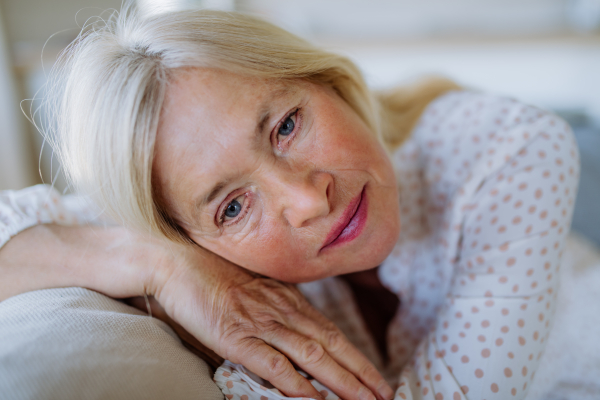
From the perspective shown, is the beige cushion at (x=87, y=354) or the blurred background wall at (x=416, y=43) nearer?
the beige cushion at (x=87, y=354)

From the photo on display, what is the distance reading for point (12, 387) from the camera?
1.42ft

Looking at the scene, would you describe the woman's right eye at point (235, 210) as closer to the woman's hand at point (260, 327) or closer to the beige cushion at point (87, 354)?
the woman's hand at point (260, 327)

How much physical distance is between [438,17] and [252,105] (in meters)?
2.62

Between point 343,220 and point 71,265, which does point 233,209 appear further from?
point 71,265

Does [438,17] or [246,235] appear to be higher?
[438,17]

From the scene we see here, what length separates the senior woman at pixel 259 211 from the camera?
62cm

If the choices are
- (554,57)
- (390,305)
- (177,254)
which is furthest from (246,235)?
(554,57)

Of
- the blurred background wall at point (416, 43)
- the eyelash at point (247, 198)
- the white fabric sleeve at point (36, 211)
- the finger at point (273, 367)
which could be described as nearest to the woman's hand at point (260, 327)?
the finger at point (273, 367)

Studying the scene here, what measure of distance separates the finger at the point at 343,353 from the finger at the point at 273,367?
71mm

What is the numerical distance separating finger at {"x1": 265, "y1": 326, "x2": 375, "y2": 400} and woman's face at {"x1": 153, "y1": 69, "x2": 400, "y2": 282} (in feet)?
0.40

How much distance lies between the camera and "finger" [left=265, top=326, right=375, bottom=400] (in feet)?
2.03

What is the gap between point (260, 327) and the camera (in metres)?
0.66

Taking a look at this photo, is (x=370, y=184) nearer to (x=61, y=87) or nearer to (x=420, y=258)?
(x=420, y=258)

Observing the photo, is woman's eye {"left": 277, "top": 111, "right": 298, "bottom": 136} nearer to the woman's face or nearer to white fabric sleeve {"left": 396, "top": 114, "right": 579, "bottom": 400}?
the woman's face
